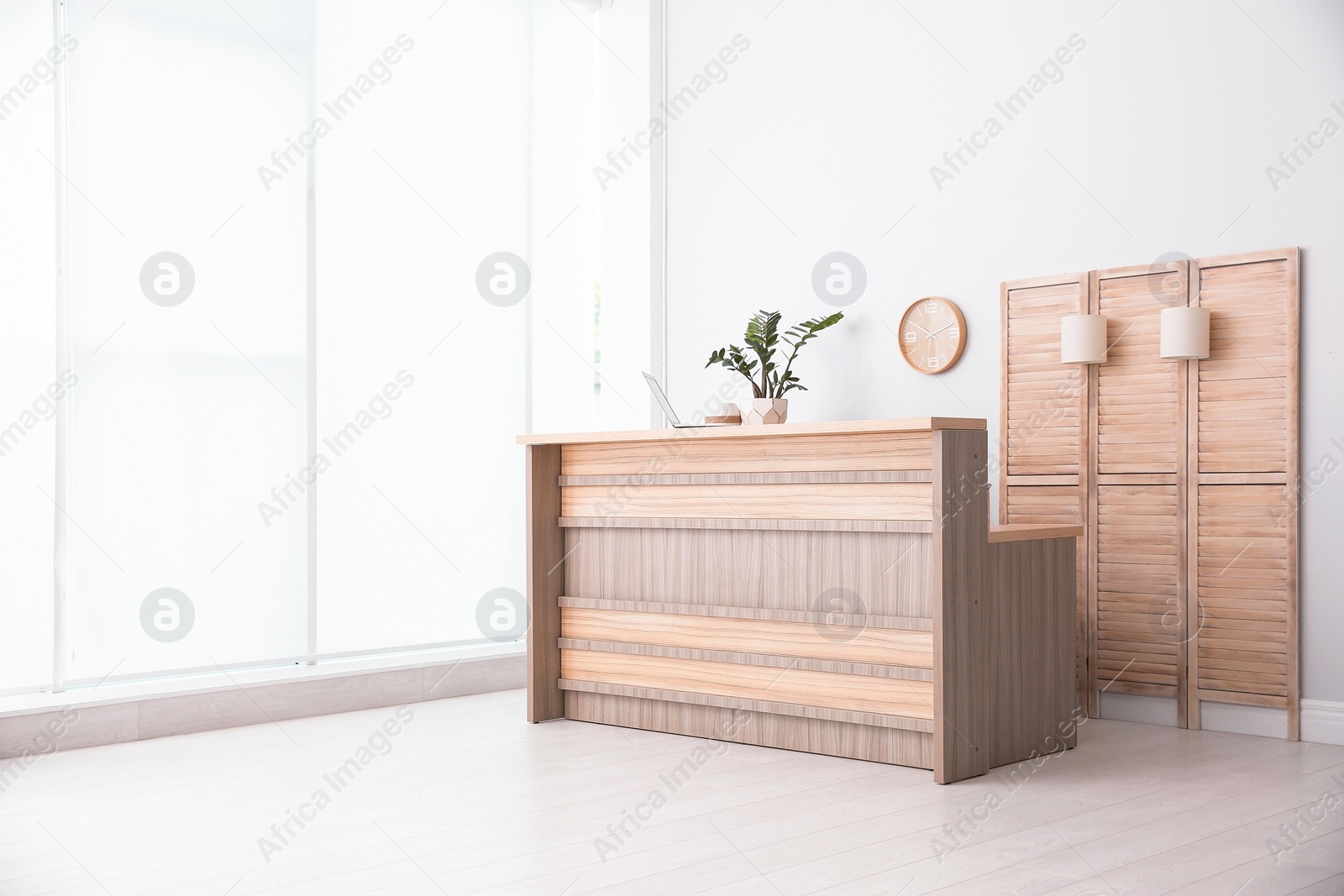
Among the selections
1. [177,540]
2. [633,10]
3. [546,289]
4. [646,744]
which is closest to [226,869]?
[646,744]

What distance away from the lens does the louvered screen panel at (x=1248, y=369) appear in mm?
3910

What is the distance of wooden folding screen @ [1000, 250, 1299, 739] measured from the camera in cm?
393

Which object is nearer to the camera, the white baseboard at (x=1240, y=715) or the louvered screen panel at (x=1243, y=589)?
the white baseboard at (x=1240, y=715)

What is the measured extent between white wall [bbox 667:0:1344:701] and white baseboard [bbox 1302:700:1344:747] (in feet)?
0.11

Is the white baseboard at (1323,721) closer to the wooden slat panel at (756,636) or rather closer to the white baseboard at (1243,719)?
the white baseboard at (1243,719)

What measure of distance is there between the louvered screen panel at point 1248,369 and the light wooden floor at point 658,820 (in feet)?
3.34

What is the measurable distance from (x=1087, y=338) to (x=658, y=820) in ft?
8.35

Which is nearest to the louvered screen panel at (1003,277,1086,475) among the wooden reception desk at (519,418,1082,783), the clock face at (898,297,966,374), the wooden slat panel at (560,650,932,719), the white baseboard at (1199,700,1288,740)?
the clock face at (898,297,966,374)

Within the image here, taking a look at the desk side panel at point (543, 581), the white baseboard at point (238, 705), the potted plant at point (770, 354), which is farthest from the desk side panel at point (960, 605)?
the white baseboard at point (238, 705)

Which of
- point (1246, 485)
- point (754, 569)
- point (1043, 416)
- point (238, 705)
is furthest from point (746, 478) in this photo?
point (238, 705)

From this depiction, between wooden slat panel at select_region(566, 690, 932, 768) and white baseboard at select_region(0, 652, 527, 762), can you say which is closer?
wooden slat panel at select_region(566, 690, 932, 768)

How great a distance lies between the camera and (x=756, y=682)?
12.4 ft

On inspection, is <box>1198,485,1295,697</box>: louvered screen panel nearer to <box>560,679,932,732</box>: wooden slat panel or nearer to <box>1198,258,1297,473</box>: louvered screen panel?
<box>1198,258,1297,473</box>: louvered screen panel

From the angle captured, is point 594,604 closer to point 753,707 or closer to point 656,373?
point 753,707
